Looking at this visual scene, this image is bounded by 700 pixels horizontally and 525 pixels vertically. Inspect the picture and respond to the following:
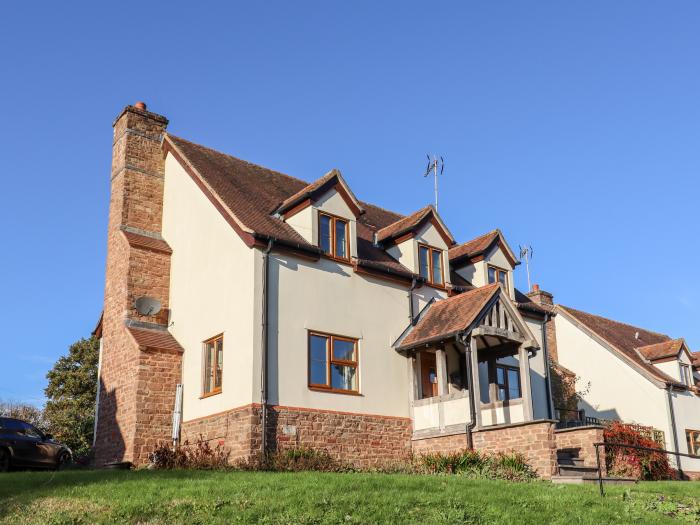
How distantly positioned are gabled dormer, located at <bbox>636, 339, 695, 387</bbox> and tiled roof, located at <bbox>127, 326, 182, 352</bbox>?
78.1 ft

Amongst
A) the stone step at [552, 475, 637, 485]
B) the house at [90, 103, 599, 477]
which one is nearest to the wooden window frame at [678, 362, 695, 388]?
the house at [90, 103, 599, 477]

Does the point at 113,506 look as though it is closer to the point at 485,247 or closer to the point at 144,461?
the point at 144,461

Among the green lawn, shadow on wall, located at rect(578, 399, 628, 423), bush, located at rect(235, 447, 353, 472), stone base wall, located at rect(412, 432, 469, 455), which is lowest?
the green lawn

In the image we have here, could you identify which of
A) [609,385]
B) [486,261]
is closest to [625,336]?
[609,385]

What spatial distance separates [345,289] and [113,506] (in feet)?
38.4

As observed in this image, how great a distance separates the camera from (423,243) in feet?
82.1

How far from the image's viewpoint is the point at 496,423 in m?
21.5

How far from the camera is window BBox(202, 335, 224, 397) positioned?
2109cm

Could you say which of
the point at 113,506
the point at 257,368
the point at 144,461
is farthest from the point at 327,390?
the point at 113,506

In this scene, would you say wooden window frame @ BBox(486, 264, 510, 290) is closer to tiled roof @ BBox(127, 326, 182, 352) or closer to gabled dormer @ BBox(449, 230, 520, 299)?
gabled dormer @ BBox(449, 230, 520, 299)

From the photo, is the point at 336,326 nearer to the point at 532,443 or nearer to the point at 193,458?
the point at 193,458

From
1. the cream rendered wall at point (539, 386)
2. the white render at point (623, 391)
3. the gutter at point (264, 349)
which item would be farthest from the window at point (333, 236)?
the white render at point (623, 391)

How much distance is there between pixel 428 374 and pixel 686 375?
730 inches

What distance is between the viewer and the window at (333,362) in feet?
68.4
